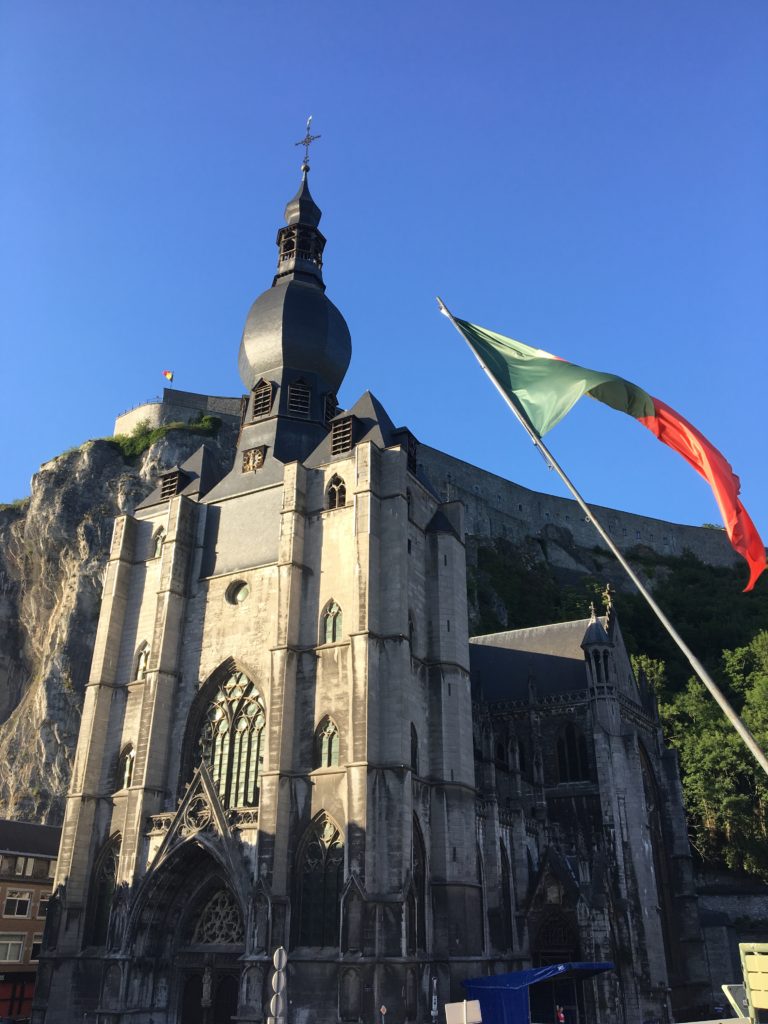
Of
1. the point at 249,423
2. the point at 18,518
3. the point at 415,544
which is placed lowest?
the point at 415,544

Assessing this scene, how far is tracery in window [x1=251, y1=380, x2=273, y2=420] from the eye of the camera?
31625 millimetres

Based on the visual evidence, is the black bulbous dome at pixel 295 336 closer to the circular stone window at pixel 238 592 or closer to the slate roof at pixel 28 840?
the circular stone window at pixel 238 592

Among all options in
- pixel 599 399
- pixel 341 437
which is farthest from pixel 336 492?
pixel 599 399

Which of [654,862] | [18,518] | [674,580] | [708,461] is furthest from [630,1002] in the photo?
[674,580]

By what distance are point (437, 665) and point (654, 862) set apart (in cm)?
1429

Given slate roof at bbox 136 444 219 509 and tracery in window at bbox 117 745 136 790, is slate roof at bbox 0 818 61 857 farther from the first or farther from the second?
slate roof at bbox 136 444 219 509

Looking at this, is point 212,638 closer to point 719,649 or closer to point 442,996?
point 442,996

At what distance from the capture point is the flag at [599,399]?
10164 millimetres

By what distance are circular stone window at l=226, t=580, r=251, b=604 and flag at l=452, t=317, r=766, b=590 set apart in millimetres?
15403

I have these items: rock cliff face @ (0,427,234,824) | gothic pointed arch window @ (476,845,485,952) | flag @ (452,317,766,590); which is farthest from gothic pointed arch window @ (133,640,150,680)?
flag @ (452,317,766,590)

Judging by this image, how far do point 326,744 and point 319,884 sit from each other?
3.47m

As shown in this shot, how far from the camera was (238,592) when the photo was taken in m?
27.3

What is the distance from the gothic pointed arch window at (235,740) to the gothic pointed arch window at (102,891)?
3.64m

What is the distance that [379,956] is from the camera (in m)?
20.1
